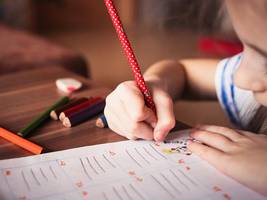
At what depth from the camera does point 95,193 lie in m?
0.43

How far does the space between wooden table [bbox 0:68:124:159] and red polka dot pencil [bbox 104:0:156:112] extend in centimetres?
7

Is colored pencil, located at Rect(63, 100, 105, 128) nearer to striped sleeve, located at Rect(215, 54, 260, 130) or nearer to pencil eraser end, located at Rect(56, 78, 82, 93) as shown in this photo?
pencil eraser end, located at Rect(56, 78, 82, 93)

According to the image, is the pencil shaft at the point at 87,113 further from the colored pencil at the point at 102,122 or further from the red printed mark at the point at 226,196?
the red printed mark at the point at 226,196

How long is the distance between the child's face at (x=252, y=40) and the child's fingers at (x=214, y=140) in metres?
0.09

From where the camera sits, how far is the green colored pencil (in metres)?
0.57

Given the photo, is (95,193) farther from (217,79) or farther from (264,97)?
(217,79)

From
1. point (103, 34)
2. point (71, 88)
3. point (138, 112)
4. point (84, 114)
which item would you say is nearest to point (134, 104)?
point (138, 112)

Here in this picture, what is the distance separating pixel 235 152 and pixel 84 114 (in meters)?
0.24

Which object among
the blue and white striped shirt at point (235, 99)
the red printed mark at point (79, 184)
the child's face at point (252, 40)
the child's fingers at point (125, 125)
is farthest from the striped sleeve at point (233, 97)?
the red printed mark at point (79, 184)

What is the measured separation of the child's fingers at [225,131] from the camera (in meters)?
0.55

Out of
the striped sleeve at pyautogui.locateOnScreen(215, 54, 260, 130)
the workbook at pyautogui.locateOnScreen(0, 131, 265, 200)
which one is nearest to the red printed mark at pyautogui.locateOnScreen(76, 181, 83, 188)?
the workbook at pyautogui.locateOnScreen(0, 131, 265, 200)

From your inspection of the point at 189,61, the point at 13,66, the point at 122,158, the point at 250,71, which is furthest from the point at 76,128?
the point at 13,66

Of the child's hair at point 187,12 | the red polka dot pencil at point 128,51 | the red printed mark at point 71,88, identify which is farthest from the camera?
the red printed mark at point 71,88

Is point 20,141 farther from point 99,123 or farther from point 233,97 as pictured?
point 233,97
